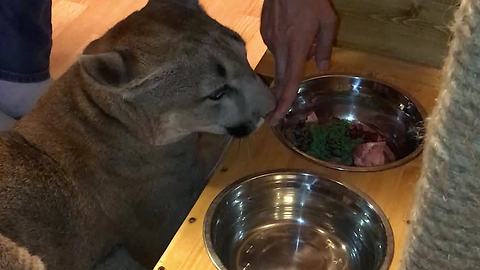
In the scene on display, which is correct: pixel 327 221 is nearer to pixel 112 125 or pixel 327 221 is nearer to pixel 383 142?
pixel 383 142

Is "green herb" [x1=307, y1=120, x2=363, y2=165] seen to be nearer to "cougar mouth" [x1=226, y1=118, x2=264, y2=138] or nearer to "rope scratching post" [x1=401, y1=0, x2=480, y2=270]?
"cougar mouth" [x1=226, y1=118, x2=264, y2=138]

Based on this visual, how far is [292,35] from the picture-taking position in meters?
1.39

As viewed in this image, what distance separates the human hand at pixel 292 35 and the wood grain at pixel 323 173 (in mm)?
84

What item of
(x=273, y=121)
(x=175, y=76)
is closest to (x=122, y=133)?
(x=175, y=76)

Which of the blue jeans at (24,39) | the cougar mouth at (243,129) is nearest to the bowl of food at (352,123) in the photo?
the cougar mouth at (243,129)

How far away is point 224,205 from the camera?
1363 millimetres

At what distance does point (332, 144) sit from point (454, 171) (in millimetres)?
908

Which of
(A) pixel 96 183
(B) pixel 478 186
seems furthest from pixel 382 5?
(B) pixel 478 186

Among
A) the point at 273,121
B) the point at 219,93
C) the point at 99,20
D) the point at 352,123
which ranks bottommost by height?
the point at 99,20

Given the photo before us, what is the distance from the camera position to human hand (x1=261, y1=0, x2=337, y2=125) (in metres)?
1.38

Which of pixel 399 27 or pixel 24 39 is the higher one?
pixel 399 27

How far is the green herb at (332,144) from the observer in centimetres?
153

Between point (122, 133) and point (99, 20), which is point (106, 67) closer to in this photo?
point (122, 133)

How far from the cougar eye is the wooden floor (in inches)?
33.5
